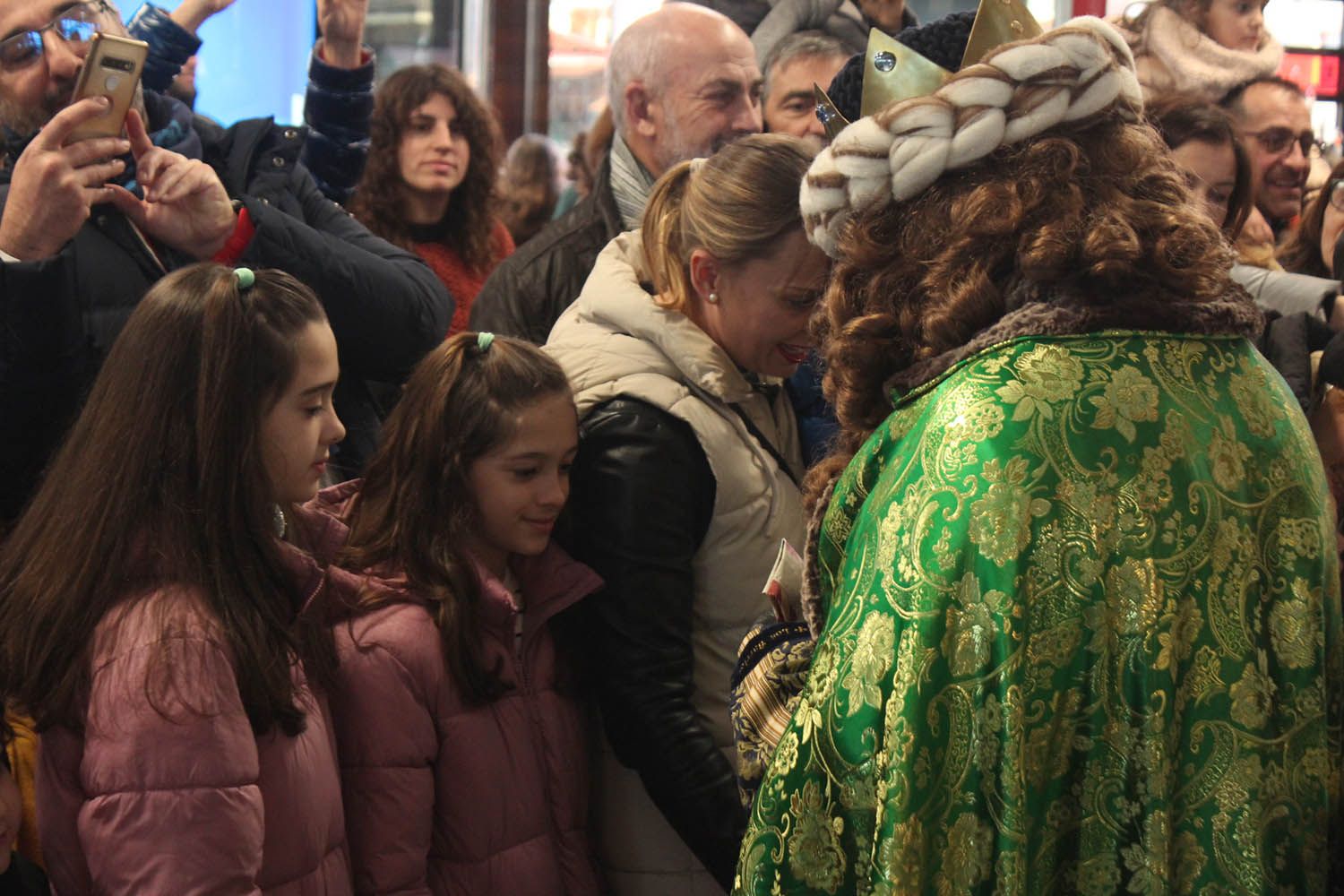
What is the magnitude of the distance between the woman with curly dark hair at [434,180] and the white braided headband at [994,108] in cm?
282

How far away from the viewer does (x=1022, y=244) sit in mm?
1566

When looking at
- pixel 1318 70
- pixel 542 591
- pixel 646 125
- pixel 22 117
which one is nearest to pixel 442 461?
pixel 542 591

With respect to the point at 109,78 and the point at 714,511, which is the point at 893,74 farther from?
the point at 109,78

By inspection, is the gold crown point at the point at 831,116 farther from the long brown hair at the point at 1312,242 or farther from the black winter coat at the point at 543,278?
the long brown hair at the point at 1312,242

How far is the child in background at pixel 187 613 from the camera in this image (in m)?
1.82

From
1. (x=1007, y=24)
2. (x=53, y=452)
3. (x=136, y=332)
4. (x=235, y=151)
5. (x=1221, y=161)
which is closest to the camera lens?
(x=1007, y=24)

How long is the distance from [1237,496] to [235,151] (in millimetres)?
1966

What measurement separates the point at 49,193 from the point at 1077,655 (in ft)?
5.24

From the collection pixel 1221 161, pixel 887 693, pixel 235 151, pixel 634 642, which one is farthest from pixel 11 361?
pixel 1221 161

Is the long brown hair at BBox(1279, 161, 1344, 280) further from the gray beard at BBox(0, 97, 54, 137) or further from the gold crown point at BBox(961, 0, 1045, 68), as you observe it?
the gray beard at BBox(0, 97, 54, 137)

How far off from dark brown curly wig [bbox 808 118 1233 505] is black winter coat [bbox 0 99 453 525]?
3.84ft

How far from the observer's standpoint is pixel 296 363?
83.5 inches

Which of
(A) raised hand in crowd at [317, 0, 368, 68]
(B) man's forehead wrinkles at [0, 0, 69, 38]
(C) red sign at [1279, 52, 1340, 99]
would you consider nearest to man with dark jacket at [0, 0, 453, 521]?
(B) man's forehead wrinkles at [0, 0, 69, 38]

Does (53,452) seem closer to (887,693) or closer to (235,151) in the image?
(235,151)
